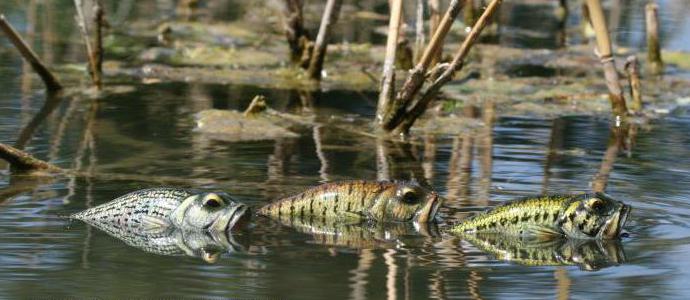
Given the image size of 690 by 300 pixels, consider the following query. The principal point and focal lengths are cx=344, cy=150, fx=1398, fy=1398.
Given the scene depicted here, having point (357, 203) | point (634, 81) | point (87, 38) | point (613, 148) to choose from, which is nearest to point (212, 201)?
point (357, 203)

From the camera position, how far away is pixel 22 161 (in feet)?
31.0

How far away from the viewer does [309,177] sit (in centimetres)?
973

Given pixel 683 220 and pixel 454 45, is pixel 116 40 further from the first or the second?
pixel 683 220

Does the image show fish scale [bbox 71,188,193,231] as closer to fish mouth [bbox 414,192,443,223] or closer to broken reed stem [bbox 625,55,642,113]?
fish mouth [bbox 414,192,443,223]

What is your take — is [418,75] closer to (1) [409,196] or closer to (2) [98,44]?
(1) [409,196]

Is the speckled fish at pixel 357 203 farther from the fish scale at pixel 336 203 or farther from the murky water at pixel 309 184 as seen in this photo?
the murky water at pixel 309 184

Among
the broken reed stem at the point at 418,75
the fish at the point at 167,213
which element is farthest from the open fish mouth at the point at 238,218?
the broken reed stem at the point at 418,75

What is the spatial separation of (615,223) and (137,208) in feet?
8.78

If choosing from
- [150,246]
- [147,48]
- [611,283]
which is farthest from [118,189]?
[147,48]

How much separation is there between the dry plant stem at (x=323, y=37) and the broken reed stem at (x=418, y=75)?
199cm

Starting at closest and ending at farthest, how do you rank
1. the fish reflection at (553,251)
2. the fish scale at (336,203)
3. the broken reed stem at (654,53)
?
the fish reflection at (553,251), the fish scale at (336,203), the broken reed stem at (654,53)

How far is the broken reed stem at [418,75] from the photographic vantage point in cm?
1036

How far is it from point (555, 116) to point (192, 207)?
20.5 ft

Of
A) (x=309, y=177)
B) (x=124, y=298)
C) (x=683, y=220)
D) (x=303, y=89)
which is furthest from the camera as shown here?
(x=303, y=89)
